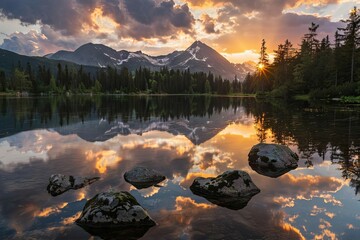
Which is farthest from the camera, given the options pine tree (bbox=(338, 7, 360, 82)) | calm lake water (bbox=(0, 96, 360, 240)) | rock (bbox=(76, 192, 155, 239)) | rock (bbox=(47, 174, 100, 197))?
pine tree (bbox=(338, 7, 360, 82))

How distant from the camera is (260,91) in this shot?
121875 mm

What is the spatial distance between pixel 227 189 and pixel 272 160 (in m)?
5.31

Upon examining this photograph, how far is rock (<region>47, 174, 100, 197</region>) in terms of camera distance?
452 inches

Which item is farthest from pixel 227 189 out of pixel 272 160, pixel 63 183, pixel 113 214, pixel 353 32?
pixel 353 32

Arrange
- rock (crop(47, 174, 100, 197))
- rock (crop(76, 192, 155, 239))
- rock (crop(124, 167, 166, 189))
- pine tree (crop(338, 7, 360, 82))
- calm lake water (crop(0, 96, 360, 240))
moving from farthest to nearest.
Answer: pine tree (crop(338, 7, 360, 82)) → rock (crop(124, 167, 166, 189)) → rock (crop(47, 174, 100, 197)) → calm lake water (crop(0, 96, 360, 240)) → rock (crop(76, 192, 155, 239))

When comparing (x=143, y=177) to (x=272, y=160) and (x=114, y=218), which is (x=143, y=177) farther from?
(x=272, y=160)

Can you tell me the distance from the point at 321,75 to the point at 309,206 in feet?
262

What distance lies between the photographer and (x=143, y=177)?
12930 millimetres

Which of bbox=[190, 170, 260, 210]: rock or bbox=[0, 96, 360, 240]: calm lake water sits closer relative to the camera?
bbox=[0, 96, 360, 240]: calm lake water

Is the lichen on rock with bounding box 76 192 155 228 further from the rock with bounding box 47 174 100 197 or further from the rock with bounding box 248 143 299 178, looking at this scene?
the rock with bounding box 248 143 299 178

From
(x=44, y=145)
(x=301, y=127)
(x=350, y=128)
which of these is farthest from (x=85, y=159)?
(x=350, y=128)

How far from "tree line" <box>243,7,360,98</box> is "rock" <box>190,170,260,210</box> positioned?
5976 cm

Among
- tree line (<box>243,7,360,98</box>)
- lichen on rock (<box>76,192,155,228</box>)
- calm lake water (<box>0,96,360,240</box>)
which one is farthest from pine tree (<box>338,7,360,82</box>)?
lichen on rock (<box>76,192,155,228</box>)

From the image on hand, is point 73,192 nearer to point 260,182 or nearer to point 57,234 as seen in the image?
point 57,234
